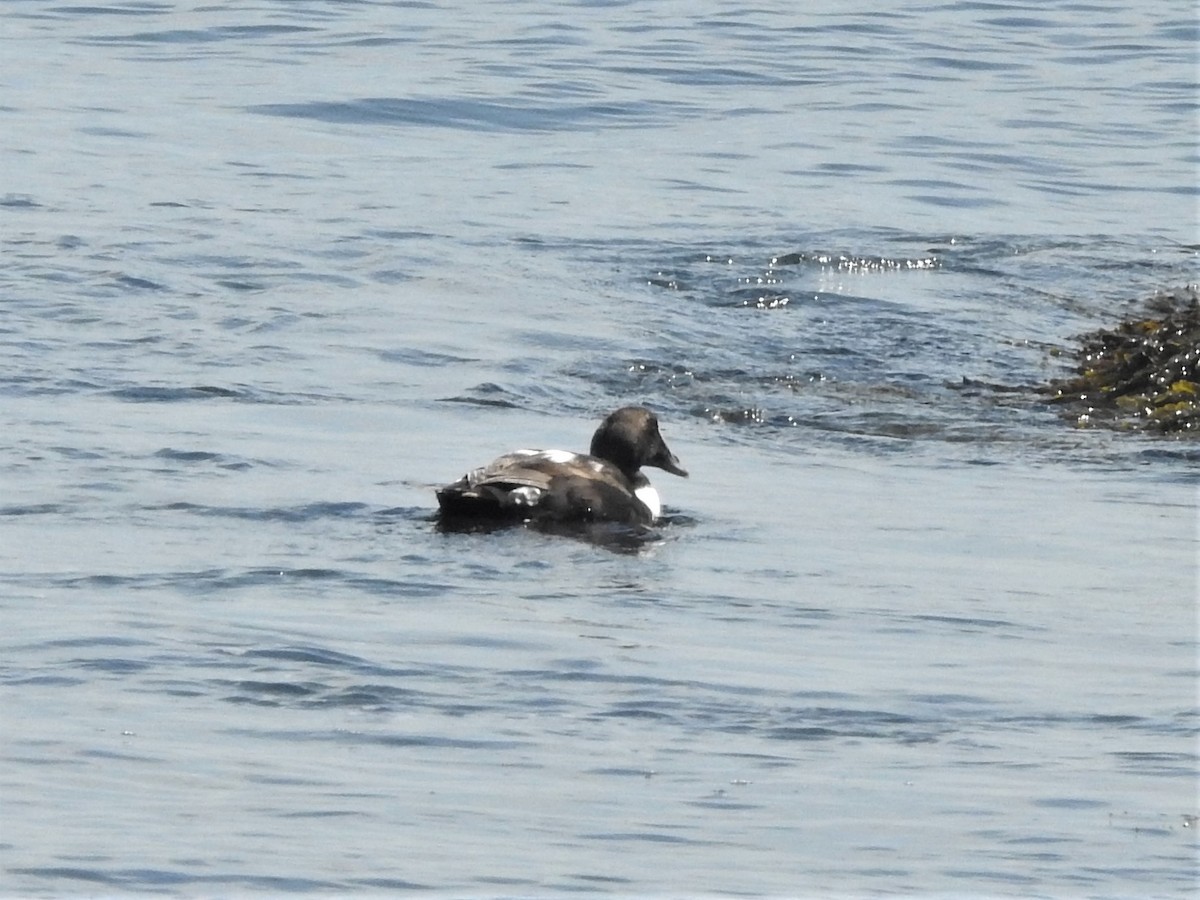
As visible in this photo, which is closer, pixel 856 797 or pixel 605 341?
pixel 856 797

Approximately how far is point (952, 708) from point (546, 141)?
13.5 metres

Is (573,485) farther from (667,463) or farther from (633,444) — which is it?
(667,463)

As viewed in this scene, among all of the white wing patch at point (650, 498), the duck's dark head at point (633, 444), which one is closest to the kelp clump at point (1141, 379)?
the duck's dark head at point (633, 444)

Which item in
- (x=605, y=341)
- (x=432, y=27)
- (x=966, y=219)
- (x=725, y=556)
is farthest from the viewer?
(x=432, y=27)

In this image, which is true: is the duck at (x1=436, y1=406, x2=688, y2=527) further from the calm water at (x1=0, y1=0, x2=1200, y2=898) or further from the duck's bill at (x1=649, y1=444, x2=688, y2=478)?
the calm water at (x1=0, y1=0, x2=1200, y2=898)

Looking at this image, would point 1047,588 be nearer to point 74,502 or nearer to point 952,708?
point 952,708

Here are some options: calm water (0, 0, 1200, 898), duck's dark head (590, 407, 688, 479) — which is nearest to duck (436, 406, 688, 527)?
duck's dark head (590, 407, 688, 479)

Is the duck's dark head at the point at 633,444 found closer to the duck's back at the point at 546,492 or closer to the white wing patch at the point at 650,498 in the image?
the white wing patch at the point at 650,498

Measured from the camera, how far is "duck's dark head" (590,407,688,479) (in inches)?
374

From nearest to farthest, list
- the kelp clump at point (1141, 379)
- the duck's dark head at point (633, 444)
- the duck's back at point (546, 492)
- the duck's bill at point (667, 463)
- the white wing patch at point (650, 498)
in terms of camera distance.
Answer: the duck's back at point (546, 492) < the white wing patch at point (650, 498) < the duck's dark head at point (633, 444) < the duck's bill at point (667, 463) < the kelp clump at point (1141, 379)

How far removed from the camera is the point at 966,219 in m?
17.1

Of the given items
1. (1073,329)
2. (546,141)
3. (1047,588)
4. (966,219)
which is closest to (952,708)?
(1047,588)

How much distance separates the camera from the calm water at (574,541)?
5461mm

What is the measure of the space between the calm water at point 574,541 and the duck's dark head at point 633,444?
0.68 ft
